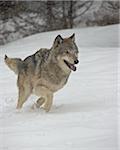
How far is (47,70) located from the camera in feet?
25.2

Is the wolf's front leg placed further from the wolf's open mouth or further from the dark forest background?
the dark forest background

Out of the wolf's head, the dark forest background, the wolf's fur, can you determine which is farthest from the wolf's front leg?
the dark forest background

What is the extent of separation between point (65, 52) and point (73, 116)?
0.91 m

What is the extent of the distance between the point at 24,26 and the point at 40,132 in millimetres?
14392

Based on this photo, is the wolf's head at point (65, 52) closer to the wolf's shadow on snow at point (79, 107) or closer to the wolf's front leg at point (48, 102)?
the wolf's front leg at point (48, 102)

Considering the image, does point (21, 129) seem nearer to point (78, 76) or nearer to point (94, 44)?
point (78, 76)

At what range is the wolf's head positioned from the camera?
7285 millimetres

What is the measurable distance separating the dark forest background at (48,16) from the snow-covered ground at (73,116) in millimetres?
7963

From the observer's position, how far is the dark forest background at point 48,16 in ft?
65.8

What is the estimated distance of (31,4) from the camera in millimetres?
20922

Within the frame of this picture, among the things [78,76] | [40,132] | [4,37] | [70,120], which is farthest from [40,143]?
[4,37]

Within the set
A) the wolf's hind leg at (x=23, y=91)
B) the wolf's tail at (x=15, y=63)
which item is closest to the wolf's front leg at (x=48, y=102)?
the wolf's hind leg at (x=23, y=91)

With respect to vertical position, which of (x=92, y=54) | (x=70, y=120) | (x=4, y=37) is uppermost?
(x=70, y=120)

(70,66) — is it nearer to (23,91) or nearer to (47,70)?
(47,70)
